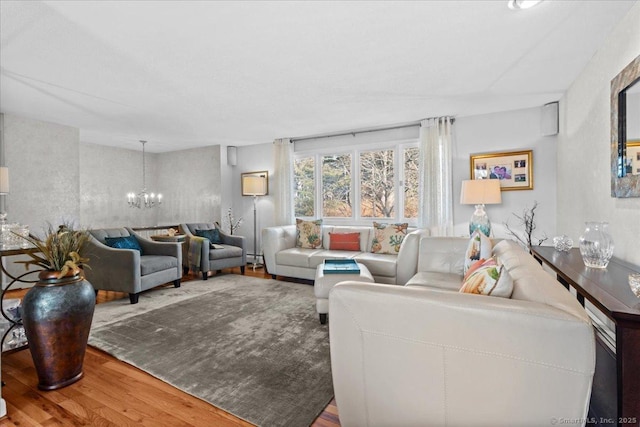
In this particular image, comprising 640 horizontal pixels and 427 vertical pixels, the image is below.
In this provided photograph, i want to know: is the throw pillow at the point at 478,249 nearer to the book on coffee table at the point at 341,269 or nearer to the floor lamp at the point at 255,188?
the book on coffee table at the point at 341,269

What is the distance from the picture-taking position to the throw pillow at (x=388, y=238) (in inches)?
165

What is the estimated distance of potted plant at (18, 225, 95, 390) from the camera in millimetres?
1793

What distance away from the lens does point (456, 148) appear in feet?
14.3

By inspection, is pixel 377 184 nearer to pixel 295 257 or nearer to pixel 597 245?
pixel 295 257

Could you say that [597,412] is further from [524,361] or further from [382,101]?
[382,101]

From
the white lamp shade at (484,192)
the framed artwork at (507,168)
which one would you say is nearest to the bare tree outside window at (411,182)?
the framed artwork at (507,168)

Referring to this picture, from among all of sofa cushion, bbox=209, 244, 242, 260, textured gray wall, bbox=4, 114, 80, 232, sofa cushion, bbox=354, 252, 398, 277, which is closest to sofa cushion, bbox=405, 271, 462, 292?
sofa cushion, bbox=354, 252, 398, 277

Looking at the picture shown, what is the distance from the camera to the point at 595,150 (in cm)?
248

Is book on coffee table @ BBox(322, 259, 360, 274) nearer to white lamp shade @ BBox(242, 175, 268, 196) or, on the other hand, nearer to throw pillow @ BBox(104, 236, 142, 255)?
throw pillow @ BBox(104, 236, 142, 255)

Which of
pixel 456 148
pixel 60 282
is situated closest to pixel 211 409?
pixel 60 282

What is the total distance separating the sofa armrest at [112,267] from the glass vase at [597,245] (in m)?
4.04

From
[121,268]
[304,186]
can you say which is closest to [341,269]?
[121,268]

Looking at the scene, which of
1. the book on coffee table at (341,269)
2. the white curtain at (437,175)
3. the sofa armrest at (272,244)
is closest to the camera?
the book on coffee table at (341,269)

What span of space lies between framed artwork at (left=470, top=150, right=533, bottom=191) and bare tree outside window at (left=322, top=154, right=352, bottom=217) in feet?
6.38
